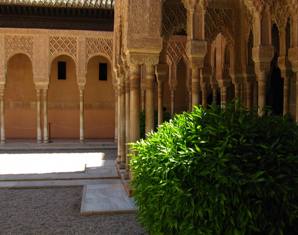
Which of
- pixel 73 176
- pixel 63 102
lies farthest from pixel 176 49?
pixel 73 176

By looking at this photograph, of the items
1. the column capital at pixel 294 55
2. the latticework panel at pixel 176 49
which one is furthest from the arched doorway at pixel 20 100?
the column capital at pixel 294 55

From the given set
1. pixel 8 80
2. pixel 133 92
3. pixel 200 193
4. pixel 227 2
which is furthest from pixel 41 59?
pixel 200 193

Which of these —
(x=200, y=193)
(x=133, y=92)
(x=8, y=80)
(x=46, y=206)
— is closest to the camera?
(x=200, y=193)

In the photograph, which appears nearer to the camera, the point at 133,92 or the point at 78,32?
the point at 133,92

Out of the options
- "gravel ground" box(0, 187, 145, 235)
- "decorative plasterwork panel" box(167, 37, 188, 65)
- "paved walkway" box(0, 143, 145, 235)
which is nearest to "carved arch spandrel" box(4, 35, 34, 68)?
"paved walkway" box(0, 143, 145, 235)

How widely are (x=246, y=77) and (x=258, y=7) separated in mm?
3822

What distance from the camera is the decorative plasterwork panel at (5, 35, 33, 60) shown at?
56.7ft

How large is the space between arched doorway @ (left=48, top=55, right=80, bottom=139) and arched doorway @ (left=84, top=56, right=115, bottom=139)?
64cm

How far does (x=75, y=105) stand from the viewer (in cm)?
2128

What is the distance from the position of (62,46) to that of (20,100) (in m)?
4.90

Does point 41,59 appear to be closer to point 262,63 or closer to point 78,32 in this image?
point 78,32

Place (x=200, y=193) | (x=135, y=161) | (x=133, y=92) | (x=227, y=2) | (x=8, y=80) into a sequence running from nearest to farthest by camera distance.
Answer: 1. (x=200, y=193)
2. (x=135, y=161)
3. (x=133, y=92)
4. (x=227, y=2)
5. (x=8, y=80)

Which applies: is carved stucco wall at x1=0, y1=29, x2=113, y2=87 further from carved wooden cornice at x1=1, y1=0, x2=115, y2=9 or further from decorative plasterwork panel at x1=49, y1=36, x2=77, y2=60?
carved wooden cornice at x1=1, y1=0, x2=115, y2=9

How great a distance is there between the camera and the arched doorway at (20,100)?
2073cm
